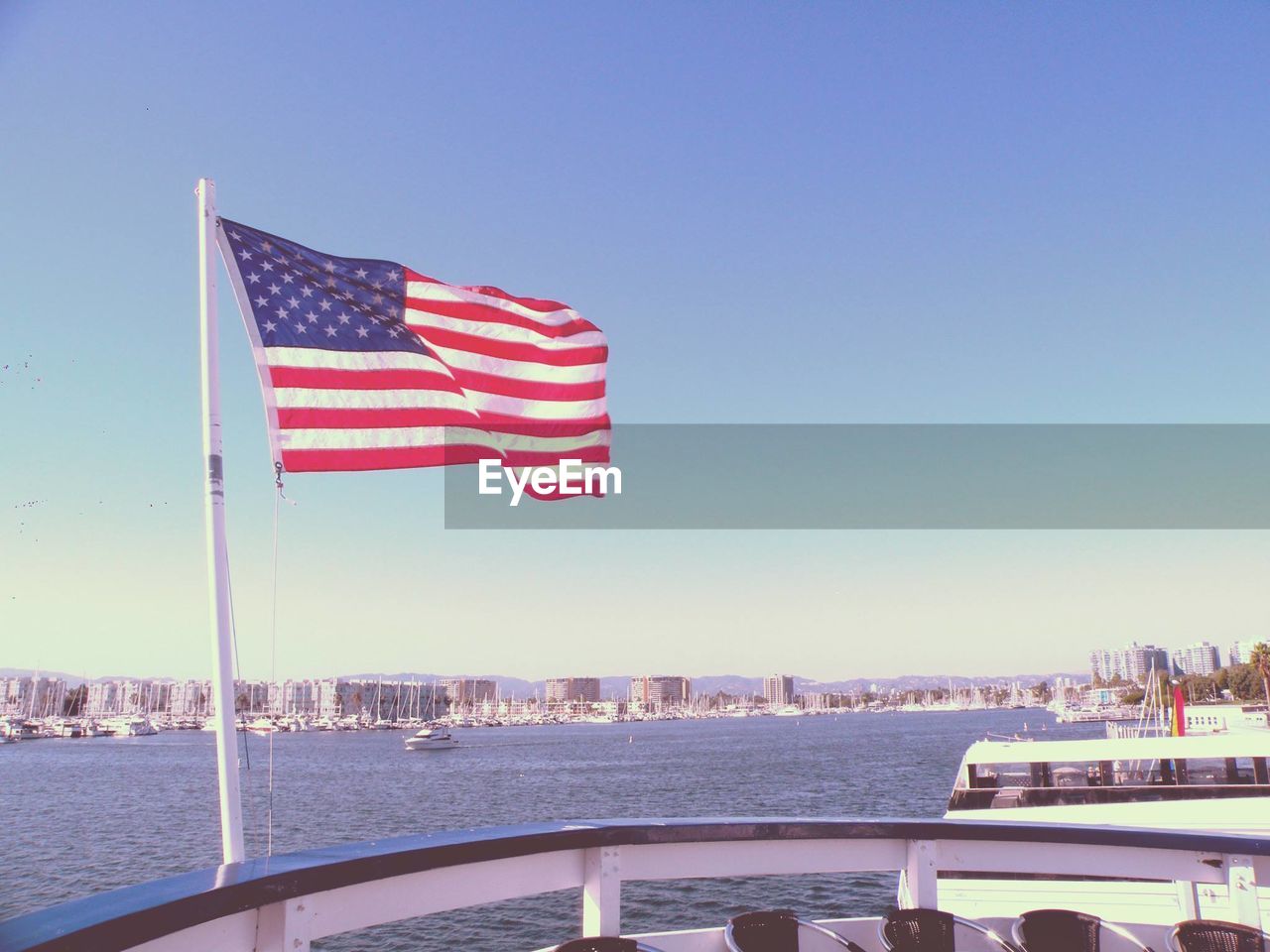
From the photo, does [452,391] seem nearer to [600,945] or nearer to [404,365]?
[404,365]

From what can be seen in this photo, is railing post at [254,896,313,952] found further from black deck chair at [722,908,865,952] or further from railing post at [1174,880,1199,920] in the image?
railing post at [1174,880,1199,920]

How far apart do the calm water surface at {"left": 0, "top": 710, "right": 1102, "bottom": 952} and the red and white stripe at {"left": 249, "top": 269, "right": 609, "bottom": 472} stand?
16822 millimetres

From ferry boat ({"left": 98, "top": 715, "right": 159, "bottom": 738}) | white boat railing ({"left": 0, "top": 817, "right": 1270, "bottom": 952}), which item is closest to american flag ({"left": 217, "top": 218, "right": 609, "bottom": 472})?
white boat railing ({"left": 0, "top": 817, "right": 1270, "bottom": 952})

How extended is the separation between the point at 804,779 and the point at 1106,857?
198ft

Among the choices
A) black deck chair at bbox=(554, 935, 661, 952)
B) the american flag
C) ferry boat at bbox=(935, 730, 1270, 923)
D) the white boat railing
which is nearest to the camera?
the white boat railing

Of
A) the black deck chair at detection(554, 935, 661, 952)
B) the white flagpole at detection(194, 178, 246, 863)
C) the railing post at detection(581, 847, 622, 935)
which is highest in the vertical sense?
the white flagpole at detection(194, 178, 246, 863)

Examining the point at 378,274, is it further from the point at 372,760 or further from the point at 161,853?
the point at 372,760

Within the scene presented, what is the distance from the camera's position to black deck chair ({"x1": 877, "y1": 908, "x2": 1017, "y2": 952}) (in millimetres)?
3965

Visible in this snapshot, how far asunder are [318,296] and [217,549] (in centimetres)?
218

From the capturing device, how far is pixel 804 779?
60594 millimetres

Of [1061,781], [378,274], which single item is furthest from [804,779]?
[378,274]

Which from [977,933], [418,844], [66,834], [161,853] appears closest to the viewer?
[418,844]

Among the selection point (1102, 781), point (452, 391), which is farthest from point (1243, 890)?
point (1102, 781)

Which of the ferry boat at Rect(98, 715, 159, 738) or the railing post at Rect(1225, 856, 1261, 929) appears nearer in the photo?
the railing post at Rect(1225, 856, 1261, 929)
